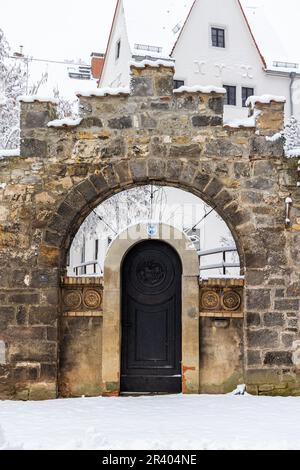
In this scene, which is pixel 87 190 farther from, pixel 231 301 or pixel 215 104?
pixel 231 301

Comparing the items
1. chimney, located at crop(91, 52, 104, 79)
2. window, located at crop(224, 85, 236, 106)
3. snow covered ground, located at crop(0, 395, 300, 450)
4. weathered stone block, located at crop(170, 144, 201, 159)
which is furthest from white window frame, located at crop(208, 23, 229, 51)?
snow covered ground, located at crop(0, 395, 300, 450)

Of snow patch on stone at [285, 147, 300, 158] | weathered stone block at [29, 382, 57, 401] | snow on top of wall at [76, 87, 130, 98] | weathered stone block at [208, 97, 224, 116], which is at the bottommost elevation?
weathered stone block at [29, 382, 57, 401]

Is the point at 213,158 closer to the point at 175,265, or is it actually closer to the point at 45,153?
the point at 175,265

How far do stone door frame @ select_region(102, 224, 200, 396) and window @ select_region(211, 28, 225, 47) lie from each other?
15.1 m

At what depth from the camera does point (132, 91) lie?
7234mm

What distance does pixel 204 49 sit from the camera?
66.8ft

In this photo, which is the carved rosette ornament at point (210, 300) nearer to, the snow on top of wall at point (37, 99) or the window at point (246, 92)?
the snow on top of wall at point (37, 99)

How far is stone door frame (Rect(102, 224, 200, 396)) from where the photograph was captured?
7.05m

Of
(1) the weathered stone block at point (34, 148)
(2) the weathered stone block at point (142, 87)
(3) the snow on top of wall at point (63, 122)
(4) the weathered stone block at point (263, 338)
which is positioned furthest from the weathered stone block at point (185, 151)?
Answer: (4) the weathered stone block at point (263, 338)

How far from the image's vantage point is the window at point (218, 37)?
20688mm

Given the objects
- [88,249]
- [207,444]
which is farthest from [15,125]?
[207,444]

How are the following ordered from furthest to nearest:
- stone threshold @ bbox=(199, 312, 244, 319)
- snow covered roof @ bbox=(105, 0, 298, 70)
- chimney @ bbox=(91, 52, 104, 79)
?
chimney @ bbox=(91, 52, 104, 79), snow covered roof @ bbox=(105, 0, 298, 70), stone threshold @ bbox=(199, 312, 244, 319)

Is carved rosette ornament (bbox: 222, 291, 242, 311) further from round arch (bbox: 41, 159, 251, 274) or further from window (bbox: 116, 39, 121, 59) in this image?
window (bbox: 116, 39, 121, 59)

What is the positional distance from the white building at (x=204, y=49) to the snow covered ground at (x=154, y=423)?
1470 centimetres
